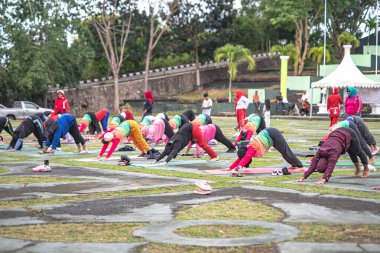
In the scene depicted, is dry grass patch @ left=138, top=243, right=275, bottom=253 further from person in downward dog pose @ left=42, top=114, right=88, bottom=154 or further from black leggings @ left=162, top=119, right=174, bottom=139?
person in downward dog pose @ left=42, top=114, right=88, bottom=154

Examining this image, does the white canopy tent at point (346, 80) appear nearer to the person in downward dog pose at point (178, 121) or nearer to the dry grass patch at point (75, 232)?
the person in downward dog pose at point (178, 121)

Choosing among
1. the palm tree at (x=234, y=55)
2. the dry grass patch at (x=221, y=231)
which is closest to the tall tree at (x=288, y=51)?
the palm tree at (x=234, y=55)

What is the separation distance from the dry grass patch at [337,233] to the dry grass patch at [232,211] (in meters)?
0.74

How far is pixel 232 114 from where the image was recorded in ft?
144

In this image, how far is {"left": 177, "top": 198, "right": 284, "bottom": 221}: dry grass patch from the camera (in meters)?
9.07

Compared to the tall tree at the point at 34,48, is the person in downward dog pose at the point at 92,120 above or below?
below

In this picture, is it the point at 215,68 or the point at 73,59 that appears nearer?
the point at 73,59

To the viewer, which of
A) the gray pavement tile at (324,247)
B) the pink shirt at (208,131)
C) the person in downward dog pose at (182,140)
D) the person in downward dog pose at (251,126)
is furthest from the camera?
the pink shirt at (208,131)

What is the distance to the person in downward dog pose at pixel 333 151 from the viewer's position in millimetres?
12094

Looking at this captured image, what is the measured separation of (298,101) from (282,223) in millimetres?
38801

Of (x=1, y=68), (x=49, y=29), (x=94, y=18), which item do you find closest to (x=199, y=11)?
(x=94, y=18)

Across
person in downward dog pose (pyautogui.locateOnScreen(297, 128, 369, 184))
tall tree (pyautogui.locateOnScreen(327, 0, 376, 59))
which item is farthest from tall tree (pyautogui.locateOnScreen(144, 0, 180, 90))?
person in downward dog pose (pyautogui.locateOnScreen(297, 128, 369, 184))

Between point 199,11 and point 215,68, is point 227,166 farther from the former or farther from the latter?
point 215,68

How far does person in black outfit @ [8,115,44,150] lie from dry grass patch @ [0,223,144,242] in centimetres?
1225
